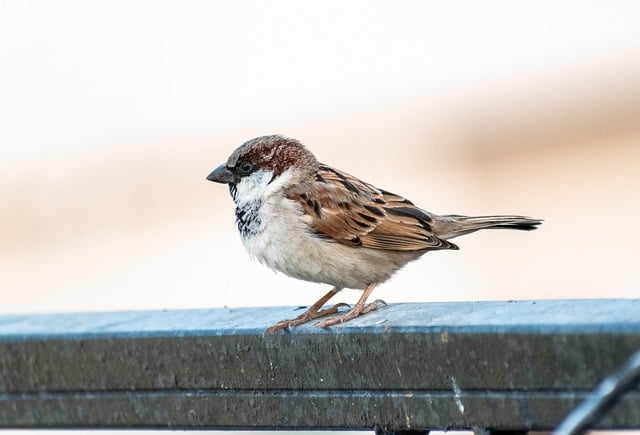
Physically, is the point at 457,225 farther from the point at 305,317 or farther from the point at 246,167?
the point at 305,317

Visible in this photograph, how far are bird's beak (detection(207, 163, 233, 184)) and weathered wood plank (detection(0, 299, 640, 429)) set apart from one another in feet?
3.69

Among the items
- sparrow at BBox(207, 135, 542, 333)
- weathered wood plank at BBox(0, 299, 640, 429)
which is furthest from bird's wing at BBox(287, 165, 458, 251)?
weathered wood plank at BBox(0, 299, 640, 429)

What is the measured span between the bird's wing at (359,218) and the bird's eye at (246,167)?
0.47 ft

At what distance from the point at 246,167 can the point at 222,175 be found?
0.24 ft

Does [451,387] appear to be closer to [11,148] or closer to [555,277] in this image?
[555,277]

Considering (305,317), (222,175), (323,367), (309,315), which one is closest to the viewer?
(323,367)

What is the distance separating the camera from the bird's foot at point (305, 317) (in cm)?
192

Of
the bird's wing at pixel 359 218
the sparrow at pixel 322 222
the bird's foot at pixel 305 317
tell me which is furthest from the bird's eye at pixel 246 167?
the bird's foot at pixel 305 317

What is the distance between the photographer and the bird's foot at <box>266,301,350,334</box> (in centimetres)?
192

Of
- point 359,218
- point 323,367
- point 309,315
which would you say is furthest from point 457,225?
point 323,367

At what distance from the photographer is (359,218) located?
3275 mm

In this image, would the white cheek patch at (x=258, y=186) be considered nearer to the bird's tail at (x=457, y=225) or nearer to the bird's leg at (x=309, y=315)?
the bird's leg at (x=309, y=315)

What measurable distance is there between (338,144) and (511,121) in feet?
3.74

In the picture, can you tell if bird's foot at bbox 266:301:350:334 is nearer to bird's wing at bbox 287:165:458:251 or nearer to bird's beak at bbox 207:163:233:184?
bird's wing at bbox 287:165:458:251
